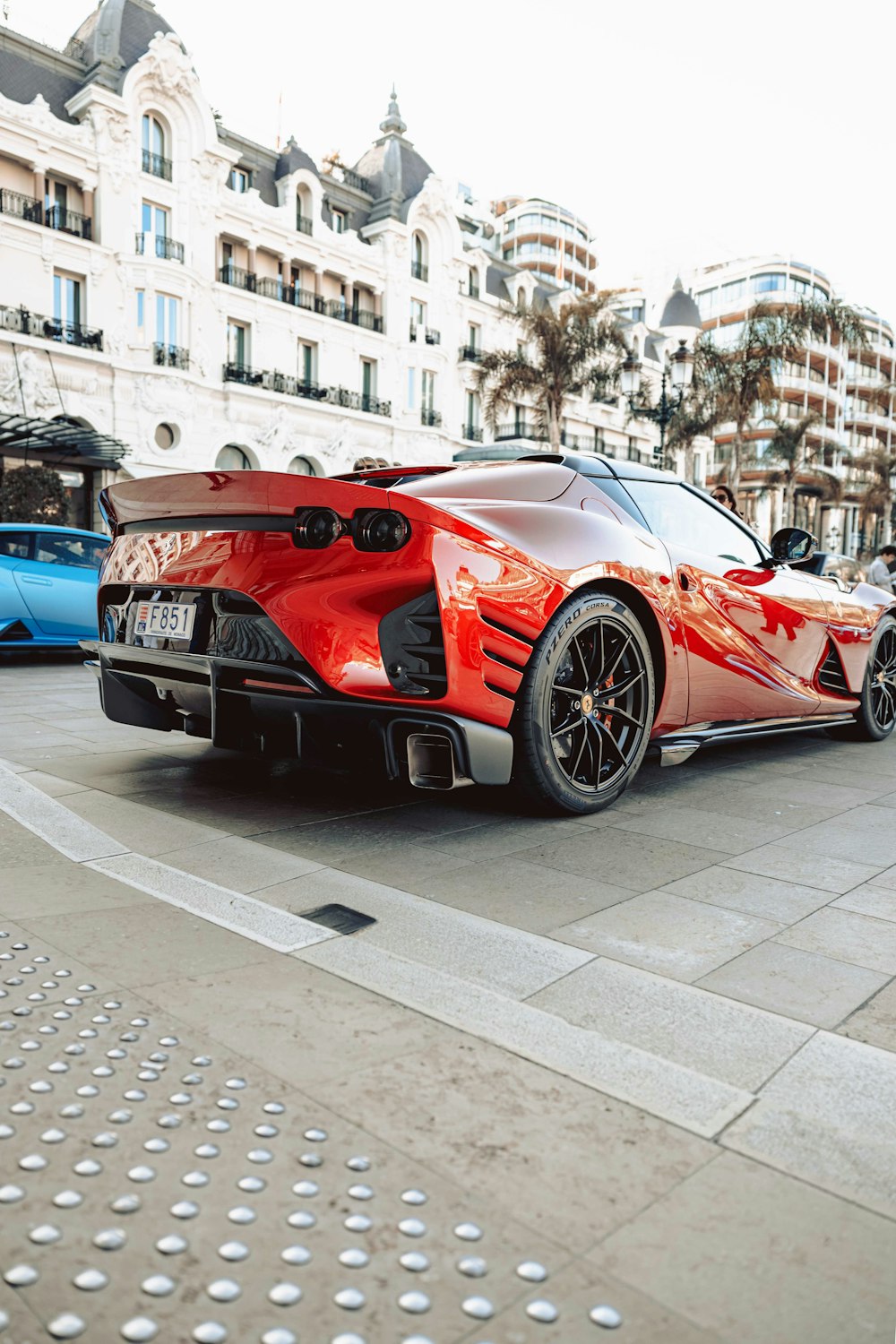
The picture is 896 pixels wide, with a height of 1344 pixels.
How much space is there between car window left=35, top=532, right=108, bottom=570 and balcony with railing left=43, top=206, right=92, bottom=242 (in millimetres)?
19967

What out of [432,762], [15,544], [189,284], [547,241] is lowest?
[432,762]

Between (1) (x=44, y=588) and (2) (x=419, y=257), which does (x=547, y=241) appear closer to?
(2) (x=419, y=257)

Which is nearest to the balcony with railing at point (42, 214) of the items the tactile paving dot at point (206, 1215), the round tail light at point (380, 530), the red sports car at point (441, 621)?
the red sports car at point (441, 621)

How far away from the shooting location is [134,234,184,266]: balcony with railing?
92.0 feet

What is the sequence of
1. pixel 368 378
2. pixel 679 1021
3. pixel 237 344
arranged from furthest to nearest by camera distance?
pixel 368 378
pixel 237 344
pixel 679 1021

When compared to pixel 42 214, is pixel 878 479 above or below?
below

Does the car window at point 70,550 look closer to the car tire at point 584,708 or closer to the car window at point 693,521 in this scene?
the car window at point 693,521

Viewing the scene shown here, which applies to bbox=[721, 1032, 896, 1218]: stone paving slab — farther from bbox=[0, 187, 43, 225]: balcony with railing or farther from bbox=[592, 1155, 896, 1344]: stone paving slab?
bbox=[0, 187, 43, 225]: balcony with railing

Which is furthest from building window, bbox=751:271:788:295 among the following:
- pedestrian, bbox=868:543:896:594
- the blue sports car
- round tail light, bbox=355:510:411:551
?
round tail light, bbox=355:510:411:551

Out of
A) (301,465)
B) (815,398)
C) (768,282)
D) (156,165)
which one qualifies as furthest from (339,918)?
(768,282)

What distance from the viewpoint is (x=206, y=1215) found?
1.37m

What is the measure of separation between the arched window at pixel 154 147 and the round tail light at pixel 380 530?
30012mm

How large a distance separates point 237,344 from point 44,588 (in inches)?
929

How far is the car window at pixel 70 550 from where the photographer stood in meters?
10.2
